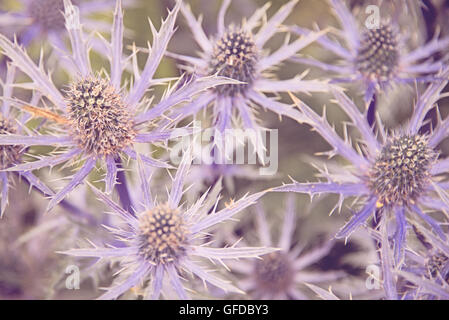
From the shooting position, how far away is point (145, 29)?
144cm

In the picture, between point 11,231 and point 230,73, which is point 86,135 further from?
point 11,231

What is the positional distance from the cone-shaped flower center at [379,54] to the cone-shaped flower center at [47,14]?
0.97 meters

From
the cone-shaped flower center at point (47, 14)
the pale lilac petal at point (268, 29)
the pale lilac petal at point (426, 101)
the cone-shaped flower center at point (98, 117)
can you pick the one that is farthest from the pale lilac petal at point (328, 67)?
the cone-shaped flower center at point (47, 14)

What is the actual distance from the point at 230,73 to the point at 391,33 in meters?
0.52

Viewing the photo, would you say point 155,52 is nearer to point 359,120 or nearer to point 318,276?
point 359,120

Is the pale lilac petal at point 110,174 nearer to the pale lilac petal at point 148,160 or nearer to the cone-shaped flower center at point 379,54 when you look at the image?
the pale lilac petal at point 148,160

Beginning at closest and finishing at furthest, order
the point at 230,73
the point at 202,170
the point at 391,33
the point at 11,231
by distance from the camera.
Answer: the point at 230,73 → the point at 391,33 → the point at 202,170 → the point at 11,231

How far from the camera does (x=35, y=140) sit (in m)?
0.99

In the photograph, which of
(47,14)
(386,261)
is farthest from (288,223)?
(47,14)

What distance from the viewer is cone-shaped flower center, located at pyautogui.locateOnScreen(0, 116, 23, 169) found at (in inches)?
41.3

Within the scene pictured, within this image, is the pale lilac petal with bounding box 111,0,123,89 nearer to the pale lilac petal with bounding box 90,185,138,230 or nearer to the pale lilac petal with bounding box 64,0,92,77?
the pale lilac petal with bounding box 64,0,92,77

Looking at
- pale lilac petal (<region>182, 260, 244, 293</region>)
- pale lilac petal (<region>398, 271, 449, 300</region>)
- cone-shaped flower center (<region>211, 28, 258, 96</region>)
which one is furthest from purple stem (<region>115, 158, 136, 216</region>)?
pale lilac petal (<region>398, 271, 449, 300</region>)

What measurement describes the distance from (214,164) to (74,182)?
508 mm
